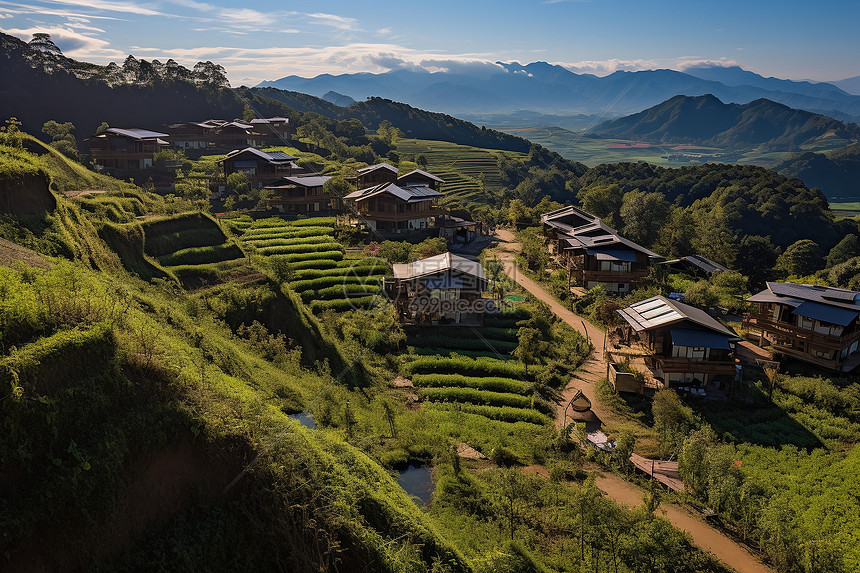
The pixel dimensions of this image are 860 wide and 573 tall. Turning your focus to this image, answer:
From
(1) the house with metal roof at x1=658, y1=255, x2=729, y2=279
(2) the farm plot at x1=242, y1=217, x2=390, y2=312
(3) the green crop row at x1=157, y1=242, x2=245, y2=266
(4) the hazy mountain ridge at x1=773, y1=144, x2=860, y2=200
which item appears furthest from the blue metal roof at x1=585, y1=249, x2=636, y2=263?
(4) the hazy mountain ridge at x1=773, y1=144, x2=860, y2=200

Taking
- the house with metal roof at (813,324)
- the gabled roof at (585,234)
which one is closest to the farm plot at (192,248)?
the gabled roof at (585,234)

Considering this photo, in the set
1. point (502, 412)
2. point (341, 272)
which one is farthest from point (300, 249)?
point (502, 412)

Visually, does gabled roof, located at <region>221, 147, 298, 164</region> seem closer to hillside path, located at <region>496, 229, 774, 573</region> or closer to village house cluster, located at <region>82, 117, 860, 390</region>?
village house cluster, located at <region>82, 117, 860, 390</region>

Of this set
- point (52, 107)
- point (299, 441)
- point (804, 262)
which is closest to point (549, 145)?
point (804, 262)

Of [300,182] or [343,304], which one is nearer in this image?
[343,304]

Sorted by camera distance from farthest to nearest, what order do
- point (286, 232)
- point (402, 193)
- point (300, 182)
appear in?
point (300, 182)
point (402, 193)
point (286, 232)

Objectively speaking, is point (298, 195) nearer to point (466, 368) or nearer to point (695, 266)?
point (466, 368)

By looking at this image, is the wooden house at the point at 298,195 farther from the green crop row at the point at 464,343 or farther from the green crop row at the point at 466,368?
the green crop row at the point at 466,368
